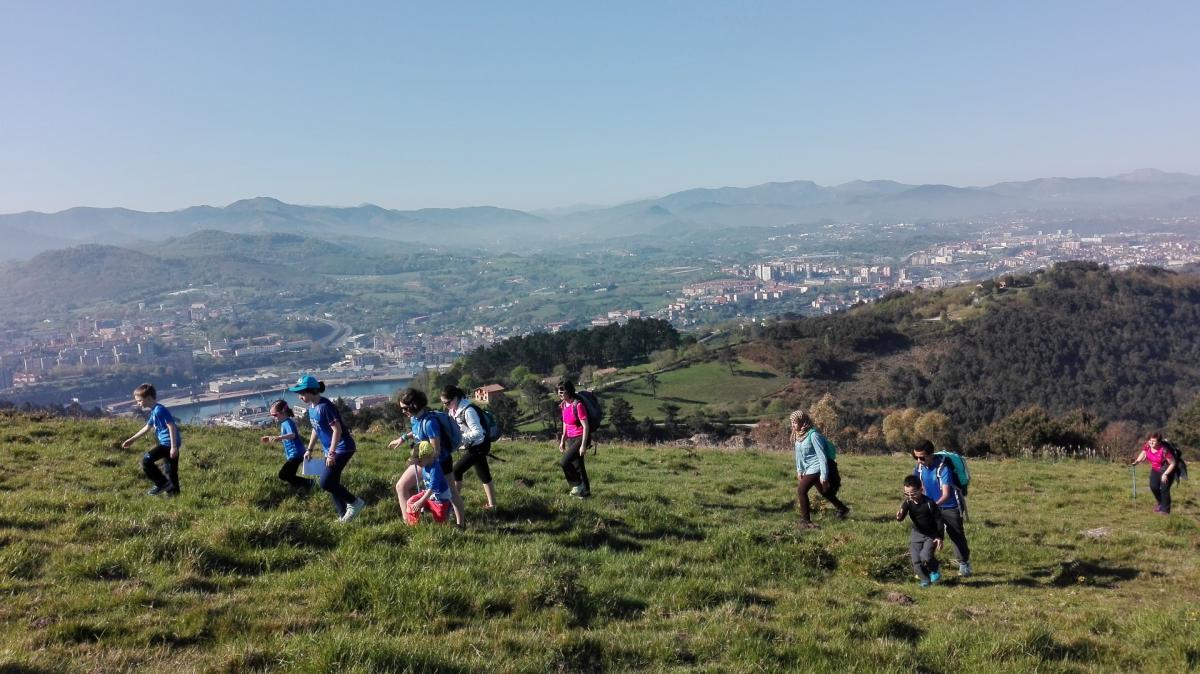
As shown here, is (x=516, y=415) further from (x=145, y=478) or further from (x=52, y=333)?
(x=52, y=333)

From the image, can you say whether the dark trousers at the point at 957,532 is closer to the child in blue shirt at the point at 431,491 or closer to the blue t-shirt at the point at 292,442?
the child in blue shirt at the point at 431,491

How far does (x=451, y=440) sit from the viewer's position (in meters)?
8.34

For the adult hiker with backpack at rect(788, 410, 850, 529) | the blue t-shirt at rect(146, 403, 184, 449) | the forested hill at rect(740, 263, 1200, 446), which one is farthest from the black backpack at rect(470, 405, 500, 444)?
the forested hill at rect(740, 263, 1200, 446)

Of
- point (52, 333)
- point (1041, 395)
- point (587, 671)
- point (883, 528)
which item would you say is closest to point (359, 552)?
point (587, 671)

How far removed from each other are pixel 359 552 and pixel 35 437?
9.77m

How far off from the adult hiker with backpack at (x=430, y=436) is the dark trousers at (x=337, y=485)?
72cm

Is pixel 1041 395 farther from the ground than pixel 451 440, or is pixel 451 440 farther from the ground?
pixel 451 440

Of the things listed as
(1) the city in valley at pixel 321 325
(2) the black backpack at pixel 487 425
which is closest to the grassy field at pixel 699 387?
(1) the city in valley at pixel 321 325

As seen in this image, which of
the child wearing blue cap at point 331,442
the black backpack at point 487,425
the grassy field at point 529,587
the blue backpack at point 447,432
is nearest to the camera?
the grassy field at point 529,587

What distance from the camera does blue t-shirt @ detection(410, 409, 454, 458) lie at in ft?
26.6

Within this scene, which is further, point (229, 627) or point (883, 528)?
point (883, 528)

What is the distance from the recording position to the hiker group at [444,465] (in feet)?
26.7

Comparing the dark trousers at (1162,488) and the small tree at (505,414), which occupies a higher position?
the dark trousers at (1162,488)

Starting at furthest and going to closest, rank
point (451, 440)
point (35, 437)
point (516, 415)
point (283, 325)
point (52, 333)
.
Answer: point (283, 325) → point (52, 333) → point (516, 415) → point (35, 437) → point (451, 440)
